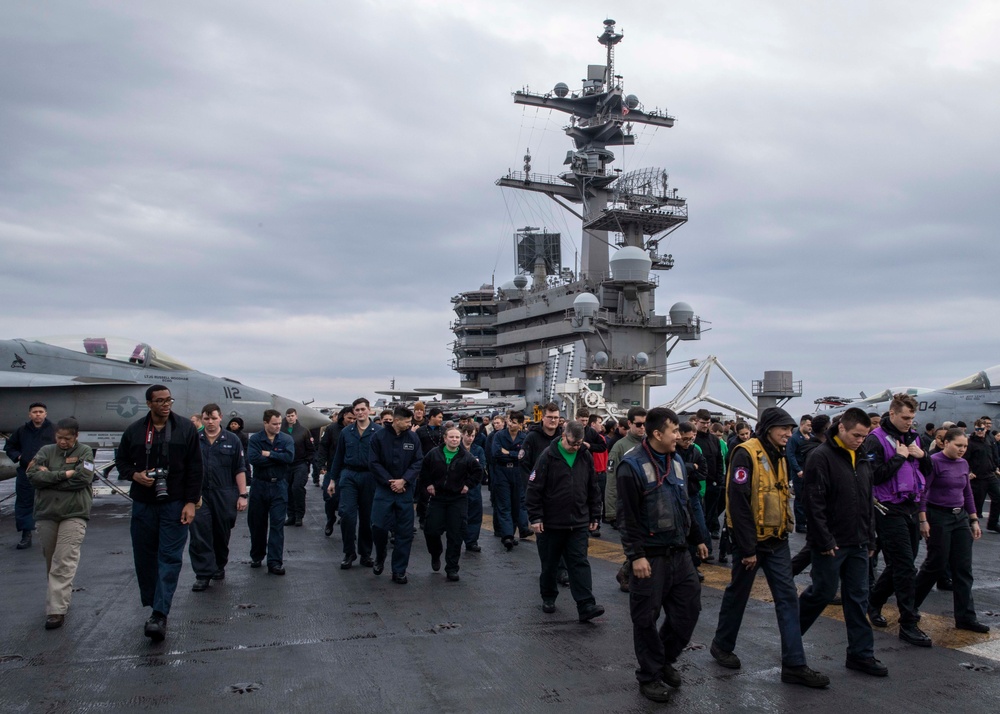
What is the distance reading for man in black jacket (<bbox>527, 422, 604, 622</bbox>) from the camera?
6.23 meters

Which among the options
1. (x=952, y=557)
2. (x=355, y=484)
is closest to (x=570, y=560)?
(x=355, y=484)

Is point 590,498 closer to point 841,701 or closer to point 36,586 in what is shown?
point 841,701

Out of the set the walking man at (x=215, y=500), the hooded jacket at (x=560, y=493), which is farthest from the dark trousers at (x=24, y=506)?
the hooded jacket at (x=560, y=493)

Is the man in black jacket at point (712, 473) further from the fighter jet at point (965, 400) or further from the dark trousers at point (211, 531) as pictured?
the fighter jet at point (965, 400)

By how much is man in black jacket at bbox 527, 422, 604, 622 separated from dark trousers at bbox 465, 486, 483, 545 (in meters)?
3.47

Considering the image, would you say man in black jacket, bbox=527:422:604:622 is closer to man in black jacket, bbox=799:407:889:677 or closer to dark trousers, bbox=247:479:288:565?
man in black jacket, bbox=799:407:889:677

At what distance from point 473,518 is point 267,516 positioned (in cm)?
313

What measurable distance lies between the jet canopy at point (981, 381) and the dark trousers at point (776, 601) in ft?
46.7

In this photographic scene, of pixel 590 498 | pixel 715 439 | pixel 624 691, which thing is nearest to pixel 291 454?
pixel 590 498

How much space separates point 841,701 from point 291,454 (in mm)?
6087

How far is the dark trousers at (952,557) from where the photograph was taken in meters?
5.80

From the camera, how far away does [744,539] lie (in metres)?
4.71

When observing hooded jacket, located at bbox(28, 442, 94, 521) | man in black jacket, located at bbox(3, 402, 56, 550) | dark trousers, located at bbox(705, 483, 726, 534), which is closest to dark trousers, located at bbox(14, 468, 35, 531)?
man in black jacket, located at bbox(3, 402, 56, 550)

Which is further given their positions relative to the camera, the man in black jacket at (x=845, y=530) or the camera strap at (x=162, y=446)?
the camera strap at (x=162, y=446)
